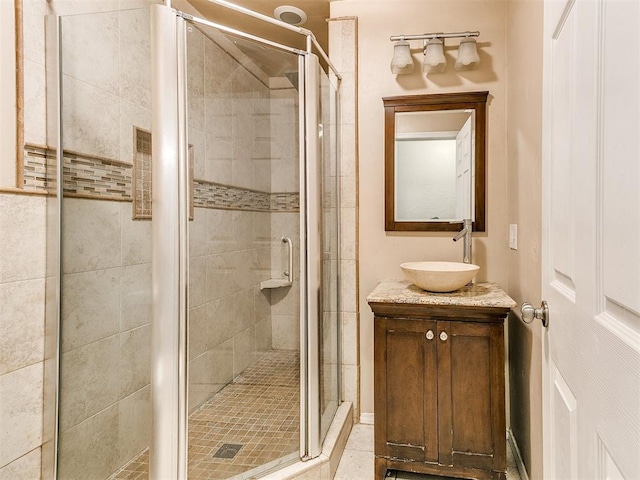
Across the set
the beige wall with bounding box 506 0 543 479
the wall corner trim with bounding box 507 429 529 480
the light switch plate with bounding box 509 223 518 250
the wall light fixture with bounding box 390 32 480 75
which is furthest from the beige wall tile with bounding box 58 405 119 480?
the wall light fixture with bounding box 390 32 480 75

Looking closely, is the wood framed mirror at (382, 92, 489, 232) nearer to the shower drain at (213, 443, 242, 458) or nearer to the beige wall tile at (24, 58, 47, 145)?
the shower drain at (213, 443, 242, 458)

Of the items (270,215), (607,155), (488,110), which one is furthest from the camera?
(488,110)

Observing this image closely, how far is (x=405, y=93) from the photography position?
246 cm

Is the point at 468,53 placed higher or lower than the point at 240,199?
higher

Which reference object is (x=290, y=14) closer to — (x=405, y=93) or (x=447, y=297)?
(x=405, y=93)

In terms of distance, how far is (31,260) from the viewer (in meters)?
1.45

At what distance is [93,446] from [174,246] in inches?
33.6

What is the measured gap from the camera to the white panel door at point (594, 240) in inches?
20.5

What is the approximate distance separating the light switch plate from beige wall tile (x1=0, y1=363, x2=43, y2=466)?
2.19m

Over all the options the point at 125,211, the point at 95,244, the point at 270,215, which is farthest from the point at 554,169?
the point at 95,244

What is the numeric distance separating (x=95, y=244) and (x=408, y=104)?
1.85 meters

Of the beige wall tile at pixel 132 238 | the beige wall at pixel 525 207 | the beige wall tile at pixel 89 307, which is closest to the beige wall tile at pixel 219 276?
the beige wall tile at pixel 132 238

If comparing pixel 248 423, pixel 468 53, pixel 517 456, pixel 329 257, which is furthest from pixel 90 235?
pixel 517 456

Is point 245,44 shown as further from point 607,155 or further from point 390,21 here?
point 607,155
